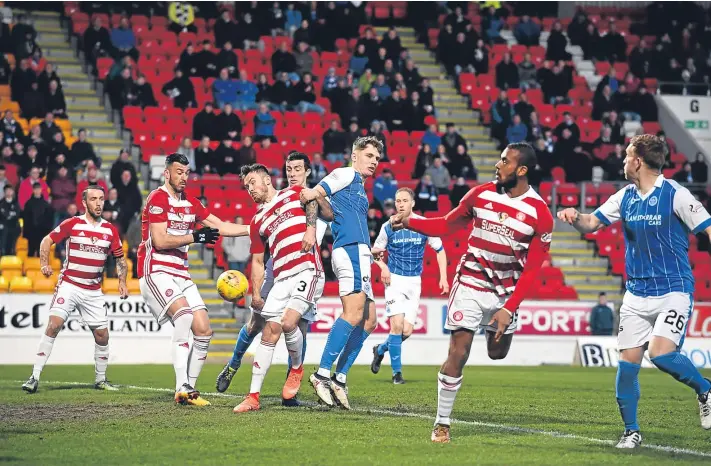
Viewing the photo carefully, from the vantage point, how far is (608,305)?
24.3 meters

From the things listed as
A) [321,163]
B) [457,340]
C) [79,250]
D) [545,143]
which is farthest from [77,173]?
[457,340]

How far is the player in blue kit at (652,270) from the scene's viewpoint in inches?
346

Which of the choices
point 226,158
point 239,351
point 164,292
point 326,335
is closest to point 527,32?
point 226,158

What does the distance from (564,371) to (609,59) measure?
1542cm

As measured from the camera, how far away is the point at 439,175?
26297 millimetres

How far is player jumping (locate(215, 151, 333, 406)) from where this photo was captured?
1164 centimetres

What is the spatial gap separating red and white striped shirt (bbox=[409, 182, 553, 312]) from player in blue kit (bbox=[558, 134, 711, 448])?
1.04ft

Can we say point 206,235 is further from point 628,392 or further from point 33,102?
point 33,102

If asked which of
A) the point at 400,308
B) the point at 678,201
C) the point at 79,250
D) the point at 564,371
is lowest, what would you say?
the point at 564,371

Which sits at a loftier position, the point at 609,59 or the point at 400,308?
the point at 609,59

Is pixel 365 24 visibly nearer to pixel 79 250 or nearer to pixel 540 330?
pixel 540 330

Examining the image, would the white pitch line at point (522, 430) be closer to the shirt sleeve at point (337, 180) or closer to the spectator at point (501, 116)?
the shirt sleeve at point (337, 180)

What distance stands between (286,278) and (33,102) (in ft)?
51.5

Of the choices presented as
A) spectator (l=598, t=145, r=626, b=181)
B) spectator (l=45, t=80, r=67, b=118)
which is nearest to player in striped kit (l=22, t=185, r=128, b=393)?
spectator (l=45, t=80, r=67, b=118)
